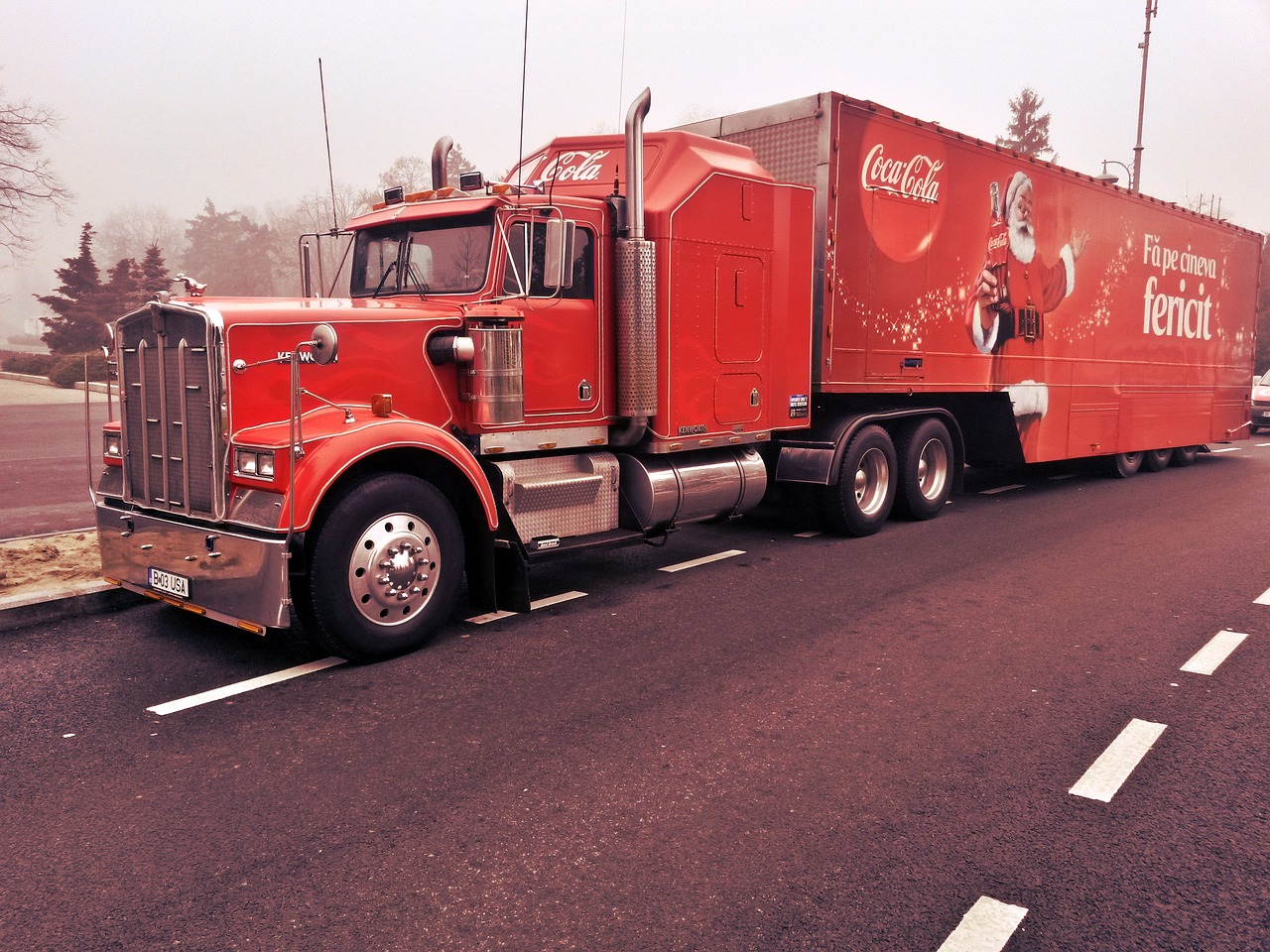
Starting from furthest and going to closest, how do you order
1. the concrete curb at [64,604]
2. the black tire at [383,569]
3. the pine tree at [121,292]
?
1. the pine tree at [121,292]
2. the concrete curb at [64,604]
3. the black tire at [383,569]

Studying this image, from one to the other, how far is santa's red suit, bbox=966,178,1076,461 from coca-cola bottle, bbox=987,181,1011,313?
7cm

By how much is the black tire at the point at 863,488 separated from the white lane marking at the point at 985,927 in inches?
233

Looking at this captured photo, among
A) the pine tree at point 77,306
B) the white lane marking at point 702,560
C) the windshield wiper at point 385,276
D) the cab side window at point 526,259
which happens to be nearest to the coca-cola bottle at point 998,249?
the white lane marking at point 702,560

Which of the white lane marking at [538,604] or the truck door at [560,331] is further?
the truck door at [560,331]

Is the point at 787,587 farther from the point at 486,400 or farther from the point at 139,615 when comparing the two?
the point at 139,615

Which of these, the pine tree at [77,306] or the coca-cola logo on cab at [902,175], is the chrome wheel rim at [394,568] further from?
the pine tree at [77,306]

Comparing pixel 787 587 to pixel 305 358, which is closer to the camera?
pixel 305 358

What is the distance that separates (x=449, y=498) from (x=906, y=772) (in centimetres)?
317

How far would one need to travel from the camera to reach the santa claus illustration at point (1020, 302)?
10.2 meters

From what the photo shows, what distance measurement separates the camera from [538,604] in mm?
6609

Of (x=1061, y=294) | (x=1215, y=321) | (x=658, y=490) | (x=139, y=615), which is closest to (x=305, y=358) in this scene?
(x=139, y=615)

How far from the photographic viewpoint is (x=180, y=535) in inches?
208

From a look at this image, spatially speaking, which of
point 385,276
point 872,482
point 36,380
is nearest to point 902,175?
point 872,482

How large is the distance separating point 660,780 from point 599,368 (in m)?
3.68
